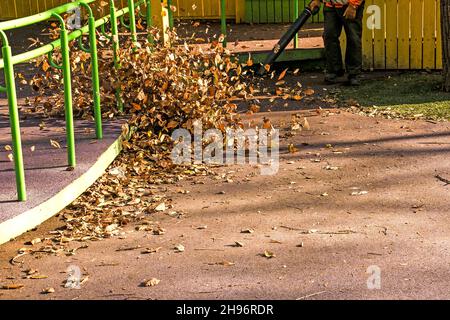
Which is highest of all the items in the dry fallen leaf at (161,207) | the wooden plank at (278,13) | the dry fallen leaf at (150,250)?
the wooden plank at (278,13)

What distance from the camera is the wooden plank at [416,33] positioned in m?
12.7

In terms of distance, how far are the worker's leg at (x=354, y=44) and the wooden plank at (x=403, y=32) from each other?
3.09 feet

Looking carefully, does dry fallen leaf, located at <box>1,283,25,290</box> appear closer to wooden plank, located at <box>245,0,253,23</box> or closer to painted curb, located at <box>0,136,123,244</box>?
painted curb, located at <box>0,136,123,244</box>

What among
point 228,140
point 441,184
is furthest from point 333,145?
point 441,184

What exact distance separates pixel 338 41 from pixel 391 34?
1.04 meters

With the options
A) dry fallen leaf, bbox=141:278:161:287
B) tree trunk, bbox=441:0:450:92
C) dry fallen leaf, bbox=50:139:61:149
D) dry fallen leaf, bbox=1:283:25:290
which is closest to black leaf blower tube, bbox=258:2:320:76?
tree trunk, bbox=441:0:450:92

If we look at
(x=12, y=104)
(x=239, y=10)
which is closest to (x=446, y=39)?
(x=239, y=10)

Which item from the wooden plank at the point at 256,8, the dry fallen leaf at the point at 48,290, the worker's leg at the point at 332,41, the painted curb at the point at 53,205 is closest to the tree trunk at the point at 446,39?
the worker's leg at the point at 332,41

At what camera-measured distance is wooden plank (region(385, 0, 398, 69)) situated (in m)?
12.8

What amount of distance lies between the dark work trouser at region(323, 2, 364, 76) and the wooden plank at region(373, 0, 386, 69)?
0.81m

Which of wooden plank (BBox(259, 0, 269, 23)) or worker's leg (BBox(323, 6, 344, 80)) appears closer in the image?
worker's leg (BBox(323, 6, 344, 80))

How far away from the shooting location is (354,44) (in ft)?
39.8

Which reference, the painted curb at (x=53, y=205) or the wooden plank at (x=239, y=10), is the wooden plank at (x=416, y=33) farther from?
the painted curb at (x=53, y=205)

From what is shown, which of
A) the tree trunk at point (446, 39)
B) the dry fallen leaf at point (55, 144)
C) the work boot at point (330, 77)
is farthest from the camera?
the work boot at point (330, 77)
